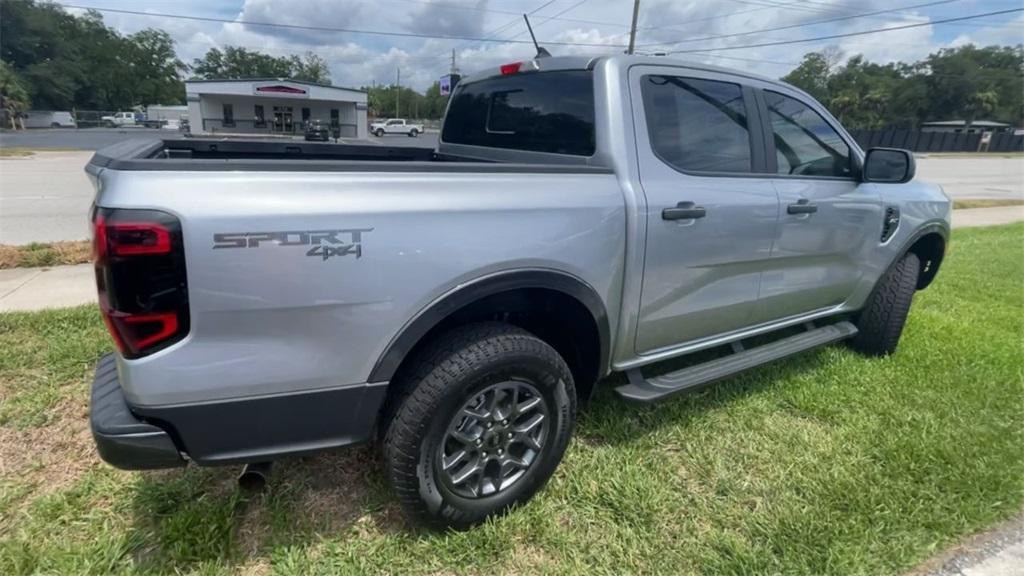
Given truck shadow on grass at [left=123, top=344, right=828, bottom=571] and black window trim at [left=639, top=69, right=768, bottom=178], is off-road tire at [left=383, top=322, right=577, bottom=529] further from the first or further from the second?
black window trim at [left=639, top=69, right=768, bottom=178]

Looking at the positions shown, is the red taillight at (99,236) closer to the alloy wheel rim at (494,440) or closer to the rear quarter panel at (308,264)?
the rear quarter panel at (308,264)

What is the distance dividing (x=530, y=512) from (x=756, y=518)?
3.16 ft

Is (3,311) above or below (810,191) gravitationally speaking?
below

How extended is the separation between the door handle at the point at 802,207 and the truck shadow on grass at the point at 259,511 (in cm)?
151

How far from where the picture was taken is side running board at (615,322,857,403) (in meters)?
2.66

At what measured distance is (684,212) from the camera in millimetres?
2551

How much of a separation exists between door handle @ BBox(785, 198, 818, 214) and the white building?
151 feet

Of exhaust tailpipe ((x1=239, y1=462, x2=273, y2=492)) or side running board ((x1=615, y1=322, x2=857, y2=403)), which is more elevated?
side running board ((x1=615, y1=322, x2=857, y2=403))

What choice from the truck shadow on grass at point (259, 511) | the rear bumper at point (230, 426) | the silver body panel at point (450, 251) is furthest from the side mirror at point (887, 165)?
the rear bumper at point (230, 426)

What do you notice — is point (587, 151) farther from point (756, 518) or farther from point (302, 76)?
point (302, 76)

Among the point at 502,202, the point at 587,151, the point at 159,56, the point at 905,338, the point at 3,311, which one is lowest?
the point at 3,311

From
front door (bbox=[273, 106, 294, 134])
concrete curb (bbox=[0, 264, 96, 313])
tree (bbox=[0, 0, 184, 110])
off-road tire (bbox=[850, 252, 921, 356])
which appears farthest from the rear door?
tree (bbox=[0, 0, 184, 110])

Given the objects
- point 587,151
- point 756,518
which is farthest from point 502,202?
point 756,518

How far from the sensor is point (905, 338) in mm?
4516
